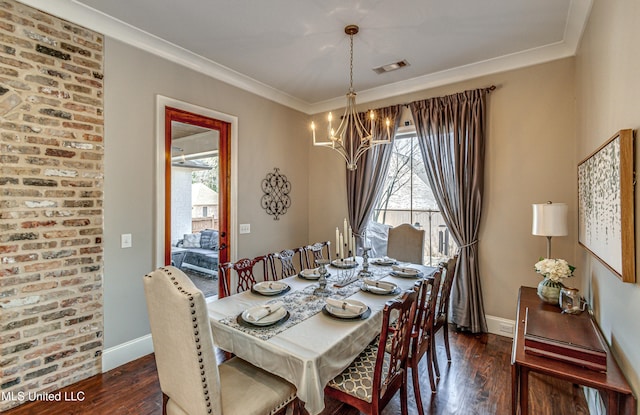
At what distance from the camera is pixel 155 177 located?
2.91 meters

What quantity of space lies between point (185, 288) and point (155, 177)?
2.01m

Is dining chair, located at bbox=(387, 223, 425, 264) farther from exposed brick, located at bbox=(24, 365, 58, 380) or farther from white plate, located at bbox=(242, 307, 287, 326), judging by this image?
exposed brick, located at bbox=(24, 365, 58, 380)

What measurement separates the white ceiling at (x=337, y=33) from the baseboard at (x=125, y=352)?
2.70 metres

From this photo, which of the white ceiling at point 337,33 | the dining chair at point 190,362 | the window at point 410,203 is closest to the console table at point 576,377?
the dining chair at point 190,362

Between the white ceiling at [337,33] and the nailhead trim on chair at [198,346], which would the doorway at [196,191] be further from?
the nailhead trim on chair at [198,346]

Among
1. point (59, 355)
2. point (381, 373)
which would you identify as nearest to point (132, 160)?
point (59, 355)

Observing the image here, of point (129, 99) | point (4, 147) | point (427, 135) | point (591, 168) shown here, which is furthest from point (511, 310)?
point (4, 147)

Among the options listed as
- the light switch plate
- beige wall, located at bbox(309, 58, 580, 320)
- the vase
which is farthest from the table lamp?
the light switch plate

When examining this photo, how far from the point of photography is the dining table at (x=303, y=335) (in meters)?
1.40

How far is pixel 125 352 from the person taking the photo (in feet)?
8.82

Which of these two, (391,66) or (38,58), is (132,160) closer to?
(38,58)

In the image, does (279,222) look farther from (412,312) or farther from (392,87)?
(412,312)

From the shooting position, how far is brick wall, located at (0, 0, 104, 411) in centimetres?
212

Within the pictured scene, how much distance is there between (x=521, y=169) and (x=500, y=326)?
5.57 ft
